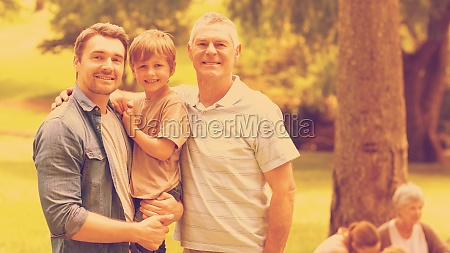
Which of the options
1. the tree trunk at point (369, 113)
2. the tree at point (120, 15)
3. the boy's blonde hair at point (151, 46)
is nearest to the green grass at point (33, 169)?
the tree trunk at point (369, 113)

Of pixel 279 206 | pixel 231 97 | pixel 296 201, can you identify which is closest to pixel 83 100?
pixel 231 97

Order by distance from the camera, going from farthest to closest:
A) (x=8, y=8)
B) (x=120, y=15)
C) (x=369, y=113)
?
(x=8, y=8)
(x=120, y=15)
(x=369, y=113)

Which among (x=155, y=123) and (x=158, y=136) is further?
(x=155, y=123)

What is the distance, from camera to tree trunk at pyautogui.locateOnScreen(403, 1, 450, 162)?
1590 cm

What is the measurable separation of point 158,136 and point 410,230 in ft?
11.1

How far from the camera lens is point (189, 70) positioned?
58.4 ft

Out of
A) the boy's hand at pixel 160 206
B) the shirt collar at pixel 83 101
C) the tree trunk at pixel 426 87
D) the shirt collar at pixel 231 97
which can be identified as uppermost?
the tree trunk at pixel 426 87

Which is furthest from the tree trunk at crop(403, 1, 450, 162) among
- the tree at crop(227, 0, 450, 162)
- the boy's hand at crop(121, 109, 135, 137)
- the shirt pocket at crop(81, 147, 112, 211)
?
the shirt pocket at crop(81, 147, 112, 211)

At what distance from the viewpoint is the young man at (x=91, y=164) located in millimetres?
2457

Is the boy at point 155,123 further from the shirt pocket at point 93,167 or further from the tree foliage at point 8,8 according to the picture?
the tree foliage at point 8,8

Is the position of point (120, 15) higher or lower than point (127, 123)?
higher

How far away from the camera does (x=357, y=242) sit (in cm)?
518

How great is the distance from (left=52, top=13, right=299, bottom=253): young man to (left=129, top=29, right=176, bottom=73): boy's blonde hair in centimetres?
11

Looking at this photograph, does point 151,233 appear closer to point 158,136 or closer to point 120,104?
point 158,136
